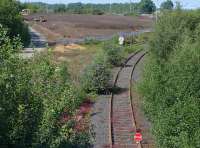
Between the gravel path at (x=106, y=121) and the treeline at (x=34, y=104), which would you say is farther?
the gravel path at (x=106, y=121)

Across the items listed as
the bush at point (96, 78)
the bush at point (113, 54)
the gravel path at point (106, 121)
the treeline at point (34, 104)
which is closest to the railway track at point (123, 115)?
the gravel path at point (106, 121)

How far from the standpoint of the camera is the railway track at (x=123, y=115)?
22281 millimetres

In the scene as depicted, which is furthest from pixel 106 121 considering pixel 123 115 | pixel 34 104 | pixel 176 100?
pixel 34 104

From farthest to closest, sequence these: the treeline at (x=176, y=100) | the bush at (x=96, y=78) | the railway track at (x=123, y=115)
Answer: the bush at (x=96, y=78) → the railway track at (x=123, y=115) → the treeline at (x=176, y=100)

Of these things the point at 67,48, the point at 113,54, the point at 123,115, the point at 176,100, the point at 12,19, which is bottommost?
the point at 67,48

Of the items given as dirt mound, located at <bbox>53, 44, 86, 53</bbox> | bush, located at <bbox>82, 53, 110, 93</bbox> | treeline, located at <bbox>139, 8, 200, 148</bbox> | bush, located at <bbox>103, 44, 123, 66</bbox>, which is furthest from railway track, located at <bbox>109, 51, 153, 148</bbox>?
dirt mound, located at <bbox>53, 44, 86, 53</bbox>

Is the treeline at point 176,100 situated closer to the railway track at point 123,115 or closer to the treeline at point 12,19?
the railway track at point 123,115

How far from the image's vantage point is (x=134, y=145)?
21812mm

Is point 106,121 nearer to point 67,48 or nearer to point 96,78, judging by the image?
point 96,78

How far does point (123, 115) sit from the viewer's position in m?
27.6

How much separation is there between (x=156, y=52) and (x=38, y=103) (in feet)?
107

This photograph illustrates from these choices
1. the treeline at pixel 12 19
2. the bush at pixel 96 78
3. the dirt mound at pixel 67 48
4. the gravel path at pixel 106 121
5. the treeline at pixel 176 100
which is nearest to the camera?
the treeline at pixel 176 100

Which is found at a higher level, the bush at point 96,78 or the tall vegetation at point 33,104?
the tall vegetation at point 33,104

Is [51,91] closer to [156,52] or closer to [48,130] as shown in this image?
[48,130]
